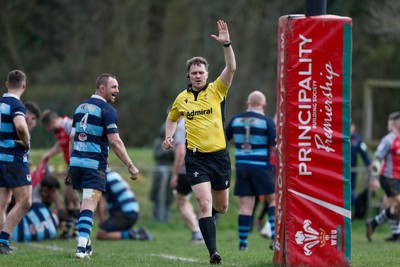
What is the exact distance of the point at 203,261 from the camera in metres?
10.6

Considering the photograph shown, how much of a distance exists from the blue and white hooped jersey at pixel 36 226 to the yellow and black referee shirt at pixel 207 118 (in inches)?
238

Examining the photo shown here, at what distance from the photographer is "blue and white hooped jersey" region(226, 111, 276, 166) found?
13.8m

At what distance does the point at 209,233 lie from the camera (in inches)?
390

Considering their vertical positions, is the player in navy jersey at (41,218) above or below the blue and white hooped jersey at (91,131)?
below

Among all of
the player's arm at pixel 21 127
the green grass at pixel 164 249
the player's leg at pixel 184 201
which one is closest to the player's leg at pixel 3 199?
the green grass at pixel 164 249

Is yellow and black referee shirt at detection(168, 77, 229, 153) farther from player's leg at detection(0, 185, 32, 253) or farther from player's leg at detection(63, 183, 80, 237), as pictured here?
player's leg at detection(63, 183, 80, 237)

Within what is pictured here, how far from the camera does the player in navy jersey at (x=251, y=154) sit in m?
13.8

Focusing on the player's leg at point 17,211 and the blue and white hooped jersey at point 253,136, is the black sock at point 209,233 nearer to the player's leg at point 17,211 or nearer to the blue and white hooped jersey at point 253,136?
the player's leg at point 17,211

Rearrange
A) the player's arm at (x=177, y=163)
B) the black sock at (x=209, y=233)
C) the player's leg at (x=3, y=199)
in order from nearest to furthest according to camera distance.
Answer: the black sock at (x=209, y=233) < the player's leg at (x=3, y=199) < the player's arm at (x=177, y=163)

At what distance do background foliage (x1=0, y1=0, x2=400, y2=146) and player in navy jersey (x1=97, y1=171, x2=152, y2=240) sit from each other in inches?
556

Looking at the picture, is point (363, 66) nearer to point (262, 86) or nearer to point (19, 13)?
point (262, 86)

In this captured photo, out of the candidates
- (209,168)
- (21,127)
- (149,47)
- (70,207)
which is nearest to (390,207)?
(70,207)

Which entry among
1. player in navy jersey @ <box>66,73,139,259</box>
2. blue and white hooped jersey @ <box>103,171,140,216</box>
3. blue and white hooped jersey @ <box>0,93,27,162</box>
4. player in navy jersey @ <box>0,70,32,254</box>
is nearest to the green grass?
player in navy jersey @ <box>0,70,32,254</box>

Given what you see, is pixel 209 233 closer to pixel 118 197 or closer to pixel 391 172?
pixel 118 197
